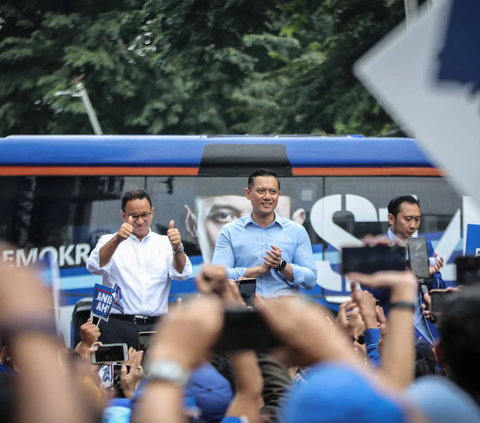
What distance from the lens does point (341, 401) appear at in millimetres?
1350

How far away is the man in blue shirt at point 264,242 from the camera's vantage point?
6.07 metres

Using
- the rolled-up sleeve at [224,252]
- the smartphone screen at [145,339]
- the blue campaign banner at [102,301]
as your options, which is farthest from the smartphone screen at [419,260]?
the blue campaign banner at [102,301]

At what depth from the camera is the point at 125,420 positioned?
2.16 meters

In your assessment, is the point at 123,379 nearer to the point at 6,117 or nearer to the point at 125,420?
the point at 125,420

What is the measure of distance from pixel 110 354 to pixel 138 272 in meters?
1.35

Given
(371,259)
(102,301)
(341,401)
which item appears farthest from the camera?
(102,301)

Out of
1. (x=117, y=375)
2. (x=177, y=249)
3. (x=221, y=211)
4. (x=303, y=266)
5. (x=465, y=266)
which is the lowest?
(x=465, y=266)

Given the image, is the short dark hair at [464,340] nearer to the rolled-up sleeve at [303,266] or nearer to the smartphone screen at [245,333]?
the smartphone screen at [245,333]

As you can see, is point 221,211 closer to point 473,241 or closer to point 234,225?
point 234,225

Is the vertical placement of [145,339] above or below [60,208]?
below

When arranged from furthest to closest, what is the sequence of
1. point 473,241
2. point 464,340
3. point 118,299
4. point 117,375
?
point 473,241, point 118,299, point 117,375, point 464,340

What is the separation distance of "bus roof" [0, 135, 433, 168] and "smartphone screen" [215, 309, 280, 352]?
6.38 meters

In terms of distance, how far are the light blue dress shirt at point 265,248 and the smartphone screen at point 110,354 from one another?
1.07 m

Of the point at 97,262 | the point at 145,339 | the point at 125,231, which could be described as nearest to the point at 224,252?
the point at 125,231
